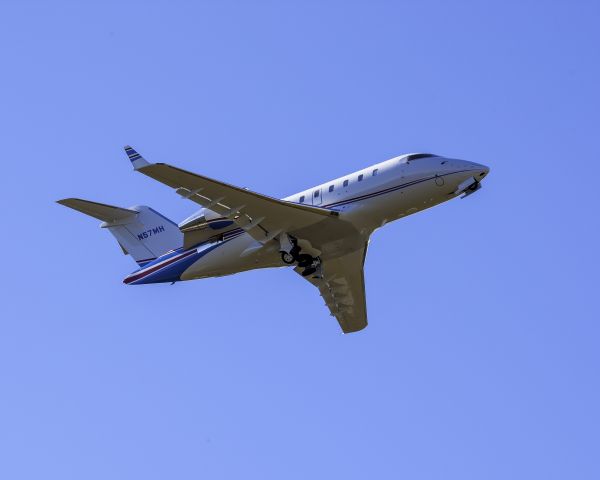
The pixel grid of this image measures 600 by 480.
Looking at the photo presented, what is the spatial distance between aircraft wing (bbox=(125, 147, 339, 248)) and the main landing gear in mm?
330

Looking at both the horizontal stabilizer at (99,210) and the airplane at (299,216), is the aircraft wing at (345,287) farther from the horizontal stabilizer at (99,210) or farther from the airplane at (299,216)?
the horizontal stabilizer at (99,210)

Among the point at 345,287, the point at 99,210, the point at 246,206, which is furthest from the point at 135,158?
the point at 345,287

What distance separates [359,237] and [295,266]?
2.45 meters

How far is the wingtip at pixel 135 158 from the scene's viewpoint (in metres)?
27.0

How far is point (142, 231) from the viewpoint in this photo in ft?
111

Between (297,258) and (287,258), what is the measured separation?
36 centimetres

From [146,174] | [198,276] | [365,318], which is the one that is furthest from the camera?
[365,318]

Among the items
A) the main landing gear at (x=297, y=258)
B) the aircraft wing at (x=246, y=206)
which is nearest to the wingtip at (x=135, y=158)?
the aircraft wing at (x=246, y=206)

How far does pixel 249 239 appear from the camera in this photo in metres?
30.7

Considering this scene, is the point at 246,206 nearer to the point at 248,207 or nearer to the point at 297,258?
the point at 248,207

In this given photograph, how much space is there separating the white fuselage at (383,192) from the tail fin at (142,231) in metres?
3.72

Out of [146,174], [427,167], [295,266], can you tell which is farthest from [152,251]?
[427,167]

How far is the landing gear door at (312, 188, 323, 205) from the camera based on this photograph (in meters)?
A: 30.1

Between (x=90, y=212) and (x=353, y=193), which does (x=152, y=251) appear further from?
(x=353, y=193)
